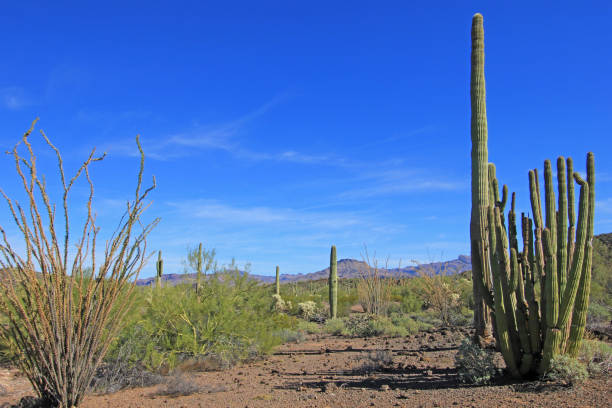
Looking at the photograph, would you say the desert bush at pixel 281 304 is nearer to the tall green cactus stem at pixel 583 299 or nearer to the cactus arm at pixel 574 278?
the tall green cactus stem at pixel 583 299

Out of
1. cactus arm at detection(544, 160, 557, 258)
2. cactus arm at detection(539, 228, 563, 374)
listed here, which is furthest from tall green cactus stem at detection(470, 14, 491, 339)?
cactus arm at detection(544, 160, 557, 258)

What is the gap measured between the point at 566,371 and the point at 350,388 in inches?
122

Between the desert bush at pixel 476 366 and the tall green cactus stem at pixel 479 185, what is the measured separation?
1137 mm

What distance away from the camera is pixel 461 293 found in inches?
817

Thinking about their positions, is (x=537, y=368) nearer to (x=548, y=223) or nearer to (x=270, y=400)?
(x=548, y=223)

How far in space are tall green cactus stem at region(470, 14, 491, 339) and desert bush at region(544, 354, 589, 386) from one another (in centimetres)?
167

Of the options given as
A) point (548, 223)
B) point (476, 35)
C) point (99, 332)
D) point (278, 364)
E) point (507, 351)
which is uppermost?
point (476, 35)

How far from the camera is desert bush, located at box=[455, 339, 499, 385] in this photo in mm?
7016

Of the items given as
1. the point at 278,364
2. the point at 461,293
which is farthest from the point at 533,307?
the point at 461,293

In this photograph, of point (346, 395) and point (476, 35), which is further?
point (476, 35)

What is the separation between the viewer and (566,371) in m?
6.37

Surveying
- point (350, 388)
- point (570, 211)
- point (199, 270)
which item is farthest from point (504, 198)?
point (199, 270)

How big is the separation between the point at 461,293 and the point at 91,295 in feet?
59.3

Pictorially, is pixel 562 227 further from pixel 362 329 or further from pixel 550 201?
pixel 362 329
